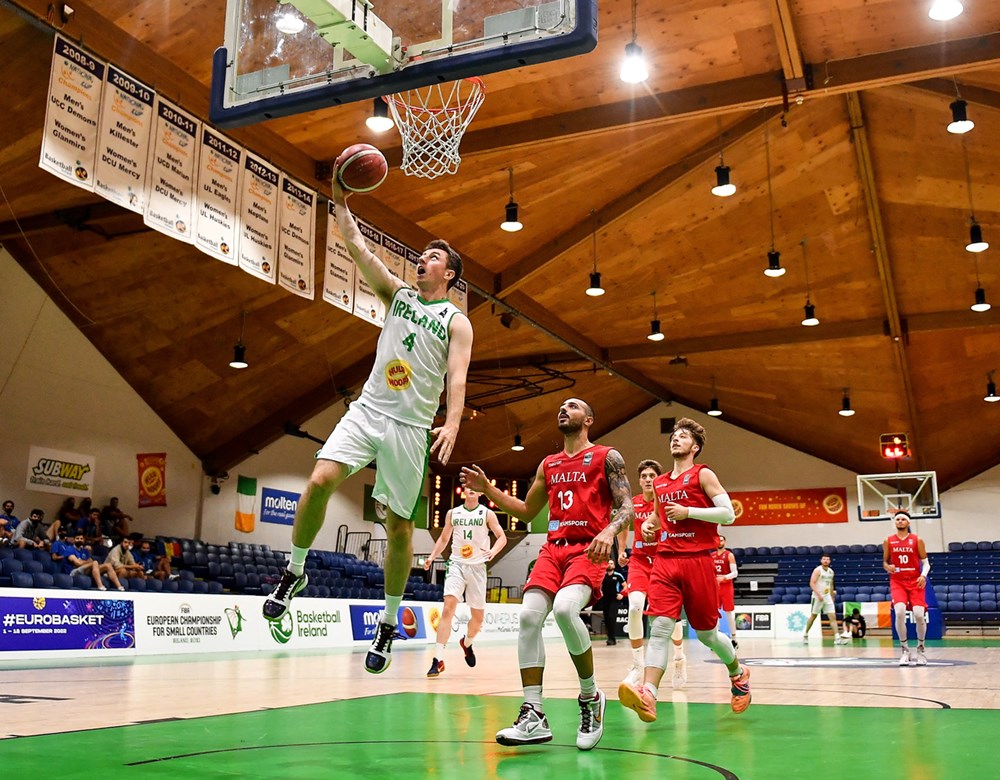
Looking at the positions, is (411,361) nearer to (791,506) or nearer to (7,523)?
(7,523)

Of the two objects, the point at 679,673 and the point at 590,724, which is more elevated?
the point at 590,724

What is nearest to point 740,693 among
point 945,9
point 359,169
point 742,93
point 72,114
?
point 359,169

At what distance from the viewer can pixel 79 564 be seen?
A: 17031 millimetres

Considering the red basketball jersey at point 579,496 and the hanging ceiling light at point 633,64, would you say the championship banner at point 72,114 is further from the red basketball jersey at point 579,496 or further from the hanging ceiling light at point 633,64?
the red basketball jersey at point 579,496

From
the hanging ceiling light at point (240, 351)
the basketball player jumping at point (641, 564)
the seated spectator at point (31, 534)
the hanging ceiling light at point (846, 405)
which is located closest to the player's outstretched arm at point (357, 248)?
the basketball player jumping at point (641, 564)

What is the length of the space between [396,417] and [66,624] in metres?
9.87

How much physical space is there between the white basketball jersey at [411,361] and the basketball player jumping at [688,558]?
1.91m

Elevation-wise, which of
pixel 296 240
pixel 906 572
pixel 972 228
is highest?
pixel 972 228

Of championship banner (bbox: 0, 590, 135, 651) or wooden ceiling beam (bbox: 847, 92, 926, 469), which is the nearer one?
championship banner (bbox: 0, 590, 135, 651)

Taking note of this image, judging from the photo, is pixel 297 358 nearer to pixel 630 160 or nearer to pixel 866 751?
pixel 630 160

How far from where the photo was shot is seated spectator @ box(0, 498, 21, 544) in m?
16.2

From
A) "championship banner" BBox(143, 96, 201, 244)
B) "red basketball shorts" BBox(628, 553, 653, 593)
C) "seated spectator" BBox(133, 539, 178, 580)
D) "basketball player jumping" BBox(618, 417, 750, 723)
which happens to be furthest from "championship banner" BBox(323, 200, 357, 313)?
"basketball player jumping" BBox(618, 417, 750, 723)

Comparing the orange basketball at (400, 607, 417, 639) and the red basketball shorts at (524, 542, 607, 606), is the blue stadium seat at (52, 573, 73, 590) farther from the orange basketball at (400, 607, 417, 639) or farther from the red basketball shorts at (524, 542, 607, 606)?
the red basketball shorts at (524, 542, 607, 606)

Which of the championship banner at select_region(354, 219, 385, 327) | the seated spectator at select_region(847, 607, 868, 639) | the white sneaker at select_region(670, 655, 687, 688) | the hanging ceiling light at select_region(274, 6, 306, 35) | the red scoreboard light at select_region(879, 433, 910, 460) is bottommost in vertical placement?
the seated spectator at select_region(847, 607, 868, 639)
